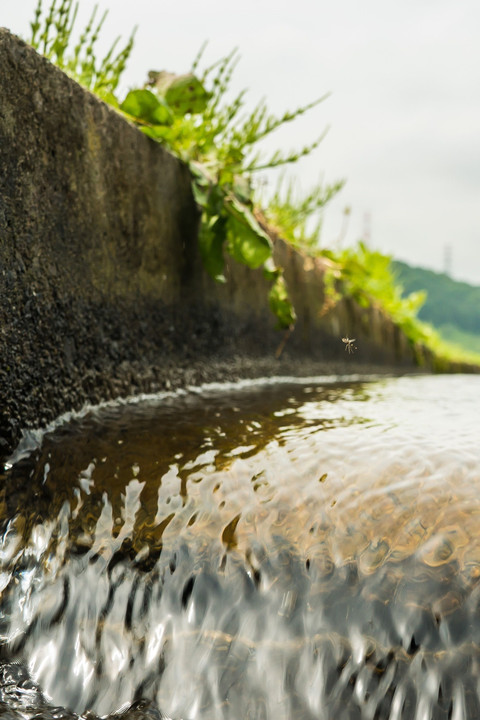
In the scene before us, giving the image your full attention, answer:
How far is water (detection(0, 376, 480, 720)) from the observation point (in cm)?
81

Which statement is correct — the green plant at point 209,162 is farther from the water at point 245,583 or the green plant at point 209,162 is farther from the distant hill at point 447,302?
the distant hill at point 447,302

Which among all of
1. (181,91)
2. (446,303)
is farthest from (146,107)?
(446,303)

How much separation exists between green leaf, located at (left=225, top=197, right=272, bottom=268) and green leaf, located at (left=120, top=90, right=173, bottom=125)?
1.20ft

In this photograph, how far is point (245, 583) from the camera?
94 cm

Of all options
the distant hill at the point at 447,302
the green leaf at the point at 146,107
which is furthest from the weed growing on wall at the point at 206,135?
the distant hill at the point at 447,302

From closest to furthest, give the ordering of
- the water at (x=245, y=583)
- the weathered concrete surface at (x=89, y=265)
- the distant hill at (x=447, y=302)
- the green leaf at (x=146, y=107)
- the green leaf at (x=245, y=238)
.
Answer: the water at (x=245, y=583)
the weathered concrete surface at (x=89, y=265)
the green leaf at (x=146, y=107)
the green leaf at (x=245, y=238)
the distant hill at (x=447, y=302)

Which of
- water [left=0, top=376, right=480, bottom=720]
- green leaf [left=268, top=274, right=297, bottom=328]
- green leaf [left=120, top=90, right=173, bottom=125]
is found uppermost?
green leaf [left=120, top=90, right=173, bottom=125]

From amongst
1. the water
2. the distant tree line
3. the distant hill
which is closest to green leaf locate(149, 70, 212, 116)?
the water

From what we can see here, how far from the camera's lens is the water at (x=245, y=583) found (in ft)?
2.67

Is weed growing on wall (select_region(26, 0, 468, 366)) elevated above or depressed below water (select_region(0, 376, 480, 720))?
above

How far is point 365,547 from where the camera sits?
968mm

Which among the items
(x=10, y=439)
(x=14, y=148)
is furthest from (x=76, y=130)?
(x=10, y=439)

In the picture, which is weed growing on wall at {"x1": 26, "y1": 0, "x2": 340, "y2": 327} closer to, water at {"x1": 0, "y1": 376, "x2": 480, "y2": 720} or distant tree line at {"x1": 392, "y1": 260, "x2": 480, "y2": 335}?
water at {"x1": 0, "y1": 376, "x2": 480, "y2": 720}

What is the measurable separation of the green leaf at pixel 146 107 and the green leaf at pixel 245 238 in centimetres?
37
